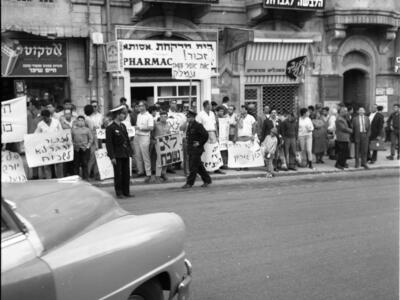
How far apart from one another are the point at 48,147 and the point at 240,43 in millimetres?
8128

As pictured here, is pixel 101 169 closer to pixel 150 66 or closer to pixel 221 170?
pixel 221 170

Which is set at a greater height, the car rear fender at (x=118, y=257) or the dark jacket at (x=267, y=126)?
the dark jacket at (x=267, y=126)

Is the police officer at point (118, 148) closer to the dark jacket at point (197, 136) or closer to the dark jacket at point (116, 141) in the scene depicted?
the dark jacket at point (116, 141)

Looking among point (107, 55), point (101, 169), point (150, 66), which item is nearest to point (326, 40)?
point (150, 66)

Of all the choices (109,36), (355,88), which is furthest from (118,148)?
(355,88)

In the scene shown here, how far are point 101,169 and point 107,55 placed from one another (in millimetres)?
4833

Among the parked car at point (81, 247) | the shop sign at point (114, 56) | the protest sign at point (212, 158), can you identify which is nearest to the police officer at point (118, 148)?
the protest sign at point (212, 158)

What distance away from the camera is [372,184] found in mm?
12281

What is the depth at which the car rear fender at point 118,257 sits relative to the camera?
112 inches

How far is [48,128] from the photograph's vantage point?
12062mm

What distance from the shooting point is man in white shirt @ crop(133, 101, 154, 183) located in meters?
12.8

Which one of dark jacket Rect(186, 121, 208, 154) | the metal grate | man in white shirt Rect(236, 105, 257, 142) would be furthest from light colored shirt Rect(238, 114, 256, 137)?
the metal grate

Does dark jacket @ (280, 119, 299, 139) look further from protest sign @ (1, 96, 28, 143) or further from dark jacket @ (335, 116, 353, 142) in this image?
protest sign @ (1, 96, 28, 143)

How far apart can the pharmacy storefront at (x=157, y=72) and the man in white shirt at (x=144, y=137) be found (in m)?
3.14
